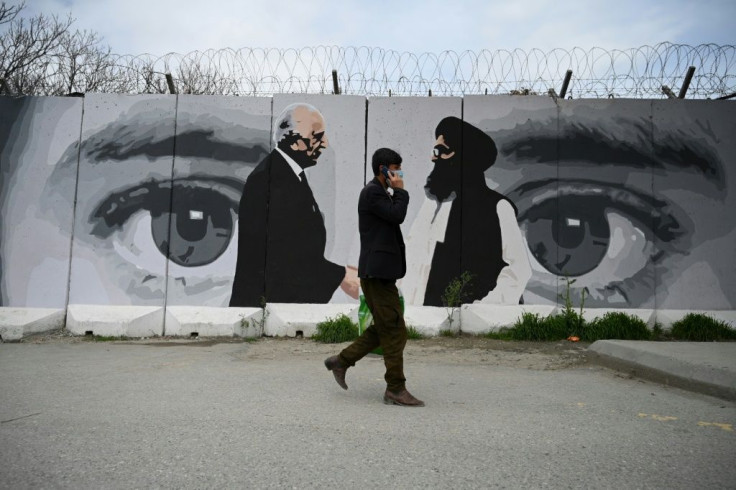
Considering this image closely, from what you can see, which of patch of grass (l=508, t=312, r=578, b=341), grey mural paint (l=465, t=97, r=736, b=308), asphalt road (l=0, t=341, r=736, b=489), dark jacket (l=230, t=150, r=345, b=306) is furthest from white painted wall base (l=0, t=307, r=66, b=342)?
grey mural paint (l=465, t=97, r=736, b=308)

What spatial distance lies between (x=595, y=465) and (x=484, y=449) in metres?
0.55

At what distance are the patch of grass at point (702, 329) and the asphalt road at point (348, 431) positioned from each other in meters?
2.67

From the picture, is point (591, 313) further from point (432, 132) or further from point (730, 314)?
point (432, 132)

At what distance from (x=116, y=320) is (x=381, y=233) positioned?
4.81 meters

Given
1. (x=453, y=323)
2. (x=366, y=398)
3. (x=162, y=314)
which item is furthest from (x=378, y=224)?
(x=162, y=314)

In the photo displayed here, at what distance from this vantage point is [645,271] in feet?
24.4

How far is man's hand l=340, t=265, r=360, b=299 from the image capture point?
7383 mm

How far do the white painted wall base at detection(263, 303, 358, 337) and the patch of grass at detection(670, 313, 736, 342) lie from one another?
14.0ft

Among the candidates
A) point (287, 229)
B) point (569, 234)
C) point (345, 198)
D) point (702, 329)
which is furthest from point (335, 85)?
point (702, 329)

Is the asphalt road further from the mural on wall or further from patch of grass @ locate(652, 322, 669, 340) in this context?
patch of grass @ locate(652, 322, 669, 340)

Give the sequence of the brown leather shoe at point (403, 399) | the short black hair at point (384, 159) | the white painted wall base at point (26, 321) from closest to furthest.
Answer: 1. the brown leather shoe at point (403, 399)
2. the short black hair at point (384, 159)
3. the white painted wall base at point (26, 321)

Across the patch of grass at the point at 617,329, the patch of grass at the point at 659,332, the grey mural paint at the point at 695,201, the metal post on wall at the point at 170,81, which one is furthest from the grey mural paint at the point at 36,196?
the grey mural paint at the point at 695,201

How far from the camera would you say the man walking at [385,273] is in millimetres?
3910

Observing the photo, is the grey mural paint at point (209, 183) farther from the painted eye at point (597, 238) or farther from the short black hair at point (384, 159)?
the painted eye at point (597, 238)
